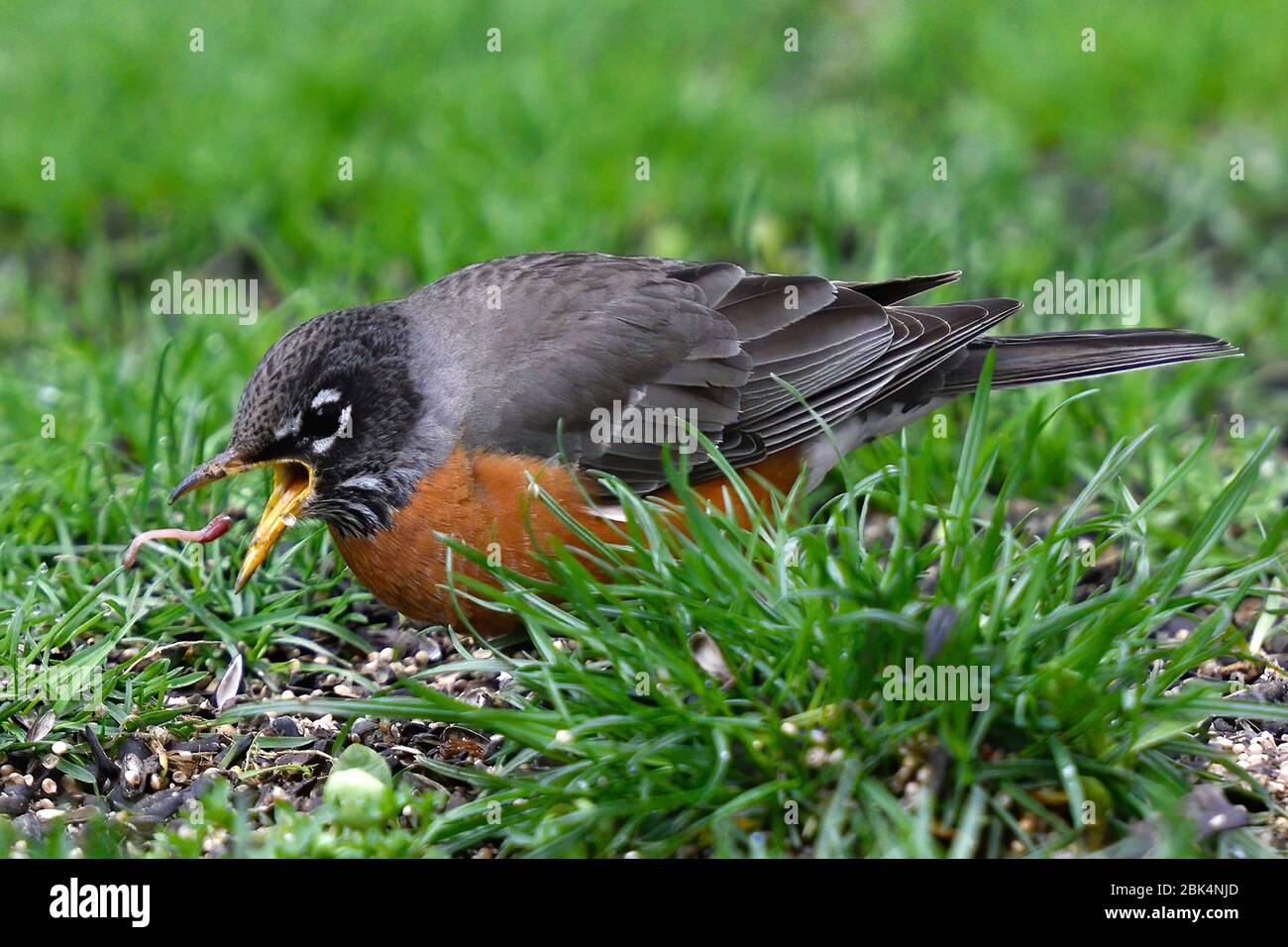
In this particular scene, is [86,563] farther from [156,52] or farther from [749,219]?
[156,52]

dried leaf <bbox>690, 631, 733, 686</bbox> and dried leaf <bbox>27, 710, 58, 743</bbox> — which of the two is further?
dried leaf <bbox>27, 710, 58, 743</bbox>

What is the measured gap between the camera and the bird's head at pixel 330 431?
4.80m

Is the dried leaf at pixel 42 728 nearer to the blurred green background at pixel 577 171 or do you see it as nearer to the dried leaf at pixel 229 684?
the dried leaf at pixel 229 684

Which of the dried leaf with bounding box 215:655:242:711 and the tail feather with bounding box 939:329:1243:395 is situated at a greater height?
the tail feather with bounding box 939:329:1243:395

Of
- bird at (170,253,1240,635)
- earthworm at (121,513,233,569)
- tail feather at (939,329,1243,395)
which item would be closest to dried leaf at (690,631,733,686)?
bird at (170,253,1240,635)

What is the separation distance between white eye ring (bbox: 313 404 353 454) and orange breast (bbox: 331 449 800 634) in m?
0.31

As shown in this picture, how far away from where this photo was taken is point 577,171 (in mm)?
8305

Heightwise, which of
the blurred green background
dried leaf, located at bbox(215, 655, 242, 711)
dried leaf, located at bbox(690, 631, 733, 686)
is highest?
the blurred green background

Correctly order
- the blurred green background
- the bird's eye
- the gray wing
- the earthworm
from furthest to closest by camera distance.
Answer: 1. the blurred green background
2. the gray wing
3. the earthworm
4. the bird's eye

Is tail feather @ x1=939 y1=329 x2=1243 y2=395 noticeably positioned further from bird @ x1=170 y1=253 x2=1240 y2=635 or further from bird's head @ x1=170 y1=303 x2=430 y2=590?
bird's head @ x1=170 y1=303 x2=430 y2=590

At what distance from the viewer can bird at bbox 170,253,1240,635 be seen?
15.8 feet

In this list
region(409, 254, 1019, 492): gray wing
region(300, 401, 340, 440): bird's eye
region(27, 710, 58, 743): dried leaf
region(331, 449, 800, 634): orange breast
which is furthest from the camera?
region(409, 254, 1019, 492): gray wing

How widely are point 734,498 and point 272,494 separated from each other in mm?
1613

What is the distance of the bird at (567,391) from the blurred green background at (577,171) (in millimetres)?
725
